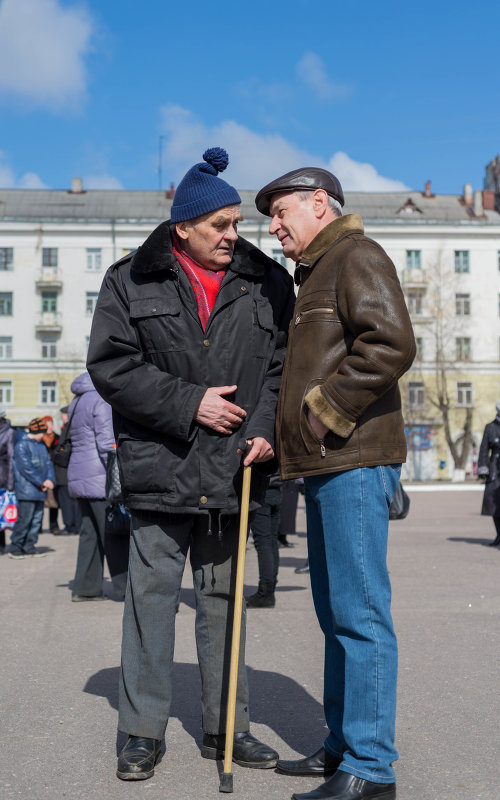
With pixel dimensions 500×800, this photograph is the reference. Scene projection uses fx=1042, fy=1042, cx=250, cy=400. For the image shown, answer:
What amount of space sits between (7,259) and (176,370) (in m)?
60.8

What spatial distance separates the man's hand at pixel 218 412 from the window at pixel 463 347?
2427 inches

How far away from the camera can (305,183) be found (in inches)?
155

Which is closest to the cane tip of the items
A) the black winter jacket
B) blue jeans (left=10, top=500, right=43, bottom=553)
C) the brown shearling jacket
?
the black winter jacket

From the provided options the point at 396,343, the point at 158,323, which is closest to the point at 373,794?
the point at 396,343

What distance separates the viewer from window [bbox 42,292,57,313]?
62406 mm

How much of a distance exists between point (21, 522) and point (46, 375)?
160 feet

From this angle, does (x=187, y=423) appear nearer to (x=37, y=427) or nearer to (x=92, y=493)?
(x=92, y=493)

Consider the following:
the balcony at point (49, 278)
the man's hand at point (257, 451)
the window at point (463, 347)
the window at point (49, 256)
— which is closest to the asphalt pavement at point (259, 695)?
the man's hand at point (257, 451)

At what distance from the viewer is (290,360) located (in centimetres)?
384

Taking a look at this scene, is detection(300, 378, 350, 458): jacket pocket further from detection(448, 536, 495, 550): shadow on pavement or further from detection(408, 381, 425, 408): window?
detection(408, 381, 425, 408): window

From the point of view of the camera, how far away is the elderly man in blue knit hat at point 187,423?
13.2 feet

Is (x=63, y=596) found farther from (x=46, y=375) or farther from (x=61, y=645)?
(x=46, y=375)

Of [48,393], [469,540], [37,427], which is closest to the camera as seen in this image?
[37,427]

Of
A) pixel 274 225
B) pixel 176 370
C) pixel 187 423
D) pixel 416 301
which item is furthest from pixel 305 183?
pixel 416 301
